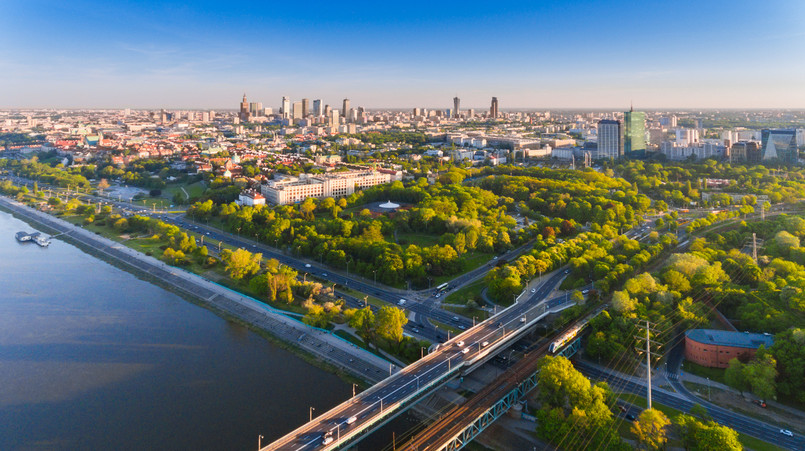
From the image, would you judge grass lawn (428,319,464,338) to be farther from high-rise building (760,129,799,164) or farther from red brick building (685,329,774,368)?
high-rise building (760,129,799,164)

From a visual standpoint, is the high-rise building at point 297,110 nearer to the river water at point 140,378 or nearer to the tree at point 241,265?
the tree at point 241,265

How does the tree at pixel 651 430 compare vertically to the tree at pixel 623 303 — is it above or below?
below

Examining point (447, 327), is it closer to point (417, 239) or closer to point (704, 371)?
point (704, 371)

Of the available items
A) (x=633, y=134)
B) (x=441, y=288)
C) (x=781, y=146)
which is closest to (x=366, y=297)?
(x=441, y=288)

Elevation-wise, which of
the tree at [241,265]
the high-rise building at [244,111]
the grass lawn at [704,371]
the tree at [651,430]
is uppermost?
the high-rise building at [244,111]

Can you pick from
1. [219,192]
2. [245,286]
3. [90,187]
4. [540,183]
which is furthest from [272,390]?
[90,187]

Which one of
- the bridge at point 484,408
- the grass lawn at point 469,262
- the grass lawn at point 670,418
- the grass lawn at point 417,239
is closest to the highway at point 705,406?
the grass lawn at point 670,418
